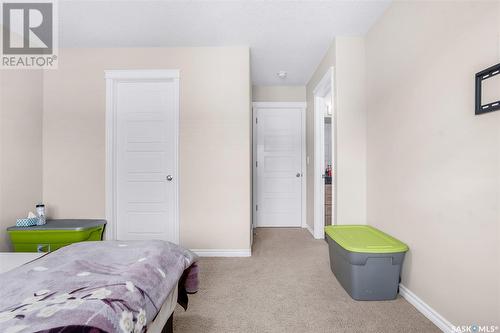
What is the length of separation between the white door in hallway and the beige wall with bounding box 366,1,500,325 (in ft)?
6.64

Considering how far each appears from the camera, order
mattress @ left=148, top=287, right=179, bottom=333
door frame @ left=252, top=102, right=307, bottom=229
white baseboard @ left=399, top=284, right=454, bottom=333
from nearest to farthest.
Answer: mattress @ left=148, top=287, right=179, bottom=333, white baseboard @ left=399, top=284, right=454, bottom=333, door frame @ left=252, top=102, right=307, bottom=229

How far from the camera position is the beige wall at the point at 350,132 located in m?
2.46

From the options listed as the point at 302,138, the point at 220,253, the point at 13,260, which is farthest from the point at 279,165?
the point at 13,260

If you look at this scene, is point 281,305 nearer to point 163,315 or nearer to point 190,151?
point 163,315

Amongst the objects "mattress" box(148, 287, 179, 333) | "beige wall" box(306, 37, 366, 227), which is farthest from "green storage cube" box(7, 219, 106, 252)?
"beige wall" box(306, 37, 366, 227)

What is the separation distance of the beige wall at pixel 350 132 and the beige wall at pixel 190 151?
1.06m

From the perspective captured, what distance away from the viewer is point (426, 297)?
1.65 m

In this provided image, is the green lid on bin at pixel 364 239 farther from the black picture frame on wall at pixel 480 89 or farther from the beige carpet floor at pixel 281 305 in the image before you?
the black picture frame on wall at pixel 480 89

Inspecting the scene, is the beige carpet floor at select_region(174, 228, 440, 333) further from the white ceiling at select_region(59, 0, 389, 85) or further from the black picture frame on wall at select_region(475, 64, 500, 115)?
the white ceiling at select_region(59, 0, 389, 85)

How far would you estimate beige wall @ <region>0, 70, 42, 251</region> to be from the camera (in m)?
2.39

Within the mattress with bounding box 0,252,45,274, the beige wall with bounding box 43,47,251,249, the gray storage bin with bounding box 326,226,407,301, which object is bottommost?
the gray storage bin with bounding box 326,226,407,301

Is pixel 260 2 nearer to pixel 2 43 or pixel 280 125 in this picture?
pixel 280 125

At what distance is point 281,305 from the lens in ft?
5.91

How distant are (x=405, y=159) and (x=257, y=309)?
1652 mm
